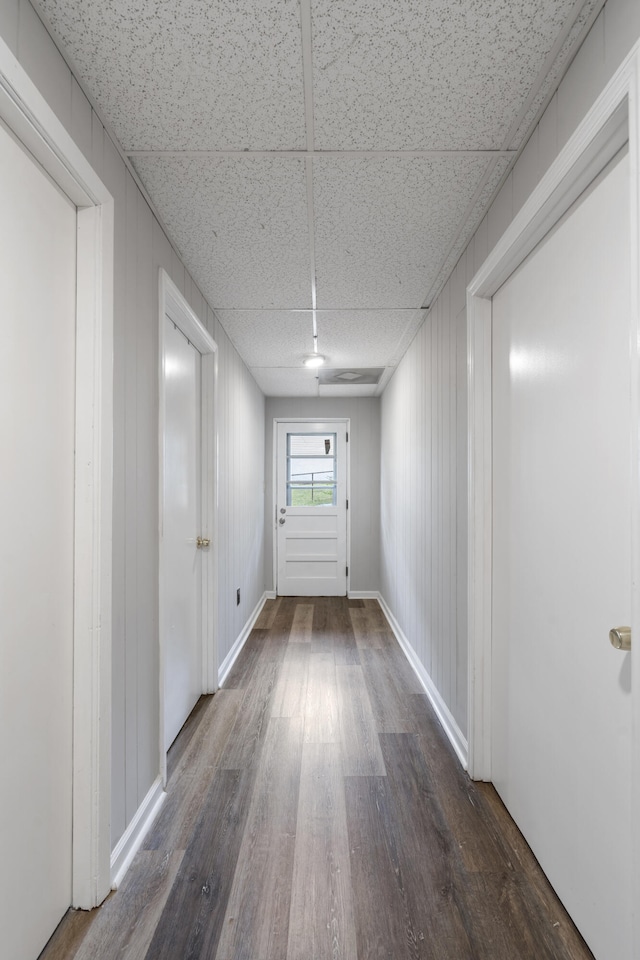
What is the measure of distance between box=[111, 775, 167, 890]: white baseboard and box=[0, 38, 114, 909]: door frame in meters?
0.06

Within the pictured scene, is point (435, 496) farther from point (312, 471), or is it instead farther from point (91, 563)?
point (312, 471)

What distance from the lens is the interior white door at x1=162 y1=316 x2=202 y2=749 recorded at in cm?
224

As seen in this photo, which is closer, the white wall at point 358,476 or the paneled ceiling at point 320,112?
the paneled ceiling at point 320,112

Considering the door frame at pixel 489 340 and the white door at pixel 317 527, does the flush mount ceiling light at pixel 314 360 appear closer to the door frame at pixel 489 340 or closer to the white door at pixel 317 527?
the white door at pixel 317 527

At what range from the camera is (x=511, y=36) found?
46.1 inches

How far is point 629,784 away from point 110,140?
2189 mm

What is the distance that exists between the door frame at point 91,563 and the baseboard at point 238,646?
1.61 metres

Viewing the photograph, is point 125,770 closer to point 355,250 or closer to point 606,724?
point 606,724

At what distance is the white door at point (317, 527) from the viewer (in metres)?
5.51

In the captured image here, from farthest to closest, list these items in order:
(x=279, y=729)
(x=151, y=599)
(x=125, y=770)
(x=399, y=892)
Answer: (x=279, y=729), (x=151, y=599), (x=125, y=770), (x=399, y=892)

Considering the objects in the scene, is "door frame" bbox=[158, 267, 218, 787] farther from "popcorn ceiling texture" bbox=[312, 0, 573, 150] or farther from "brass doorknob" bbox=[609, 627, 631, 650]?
"brass doorknob" bbox=[609, 627, 631, 650]

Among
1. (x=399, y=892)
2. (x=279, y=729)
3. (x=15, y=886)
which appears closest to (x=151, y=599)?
(x=15, y=886)

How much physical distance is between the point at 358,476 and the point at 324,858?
4.09 m

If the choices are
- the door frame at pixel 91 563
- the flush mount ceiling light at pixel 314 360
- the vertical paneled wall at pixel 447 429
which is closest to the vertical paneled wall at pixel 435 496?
the vertical paneled wall at pixel 447 429
